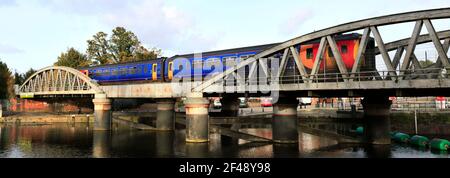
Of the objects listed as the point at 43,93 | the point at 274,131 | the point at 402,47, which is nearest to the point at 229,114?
the point at 274,131

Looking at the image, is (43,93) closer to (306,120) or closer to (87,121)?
(87,121)

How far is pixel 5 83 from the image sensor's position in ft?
258

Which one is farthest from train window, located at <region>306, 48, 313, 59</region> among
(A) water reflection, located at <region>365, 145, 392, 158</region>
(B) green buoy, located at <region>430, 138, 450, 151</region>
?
(B) green buoy, located at <region>430, 138, 450, 151</region>

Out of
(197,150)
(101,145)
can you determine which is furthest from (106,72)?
(197,150)

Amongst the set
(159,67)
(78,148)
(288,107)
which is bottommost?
(78,148)

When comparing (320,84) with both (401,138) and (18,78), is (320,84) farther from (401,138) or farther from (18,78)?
(18,78)

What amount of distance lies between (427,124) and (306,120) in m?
15.2

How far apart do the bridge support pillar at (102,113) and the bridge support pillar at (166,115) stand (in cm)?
680

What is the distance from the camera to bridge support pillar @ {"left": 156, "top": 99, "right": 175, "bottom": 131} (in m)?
46.2

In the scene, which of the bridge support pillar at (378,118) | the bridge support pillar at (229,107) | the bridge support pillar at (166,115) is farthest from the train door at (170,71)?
the bridge support pillar at (378,118)

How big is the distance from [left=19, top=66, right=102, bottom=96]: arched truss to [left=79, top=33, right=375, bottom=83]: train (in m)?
3.39

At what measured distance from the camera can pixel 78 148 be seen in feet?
107

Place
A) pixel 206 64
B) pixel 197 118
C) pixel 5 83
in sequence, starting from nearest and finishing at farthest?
pixel 197 118, pixel 206 64, pixel 5 83

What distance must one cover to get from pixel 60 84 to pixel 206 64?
30.9 meters
